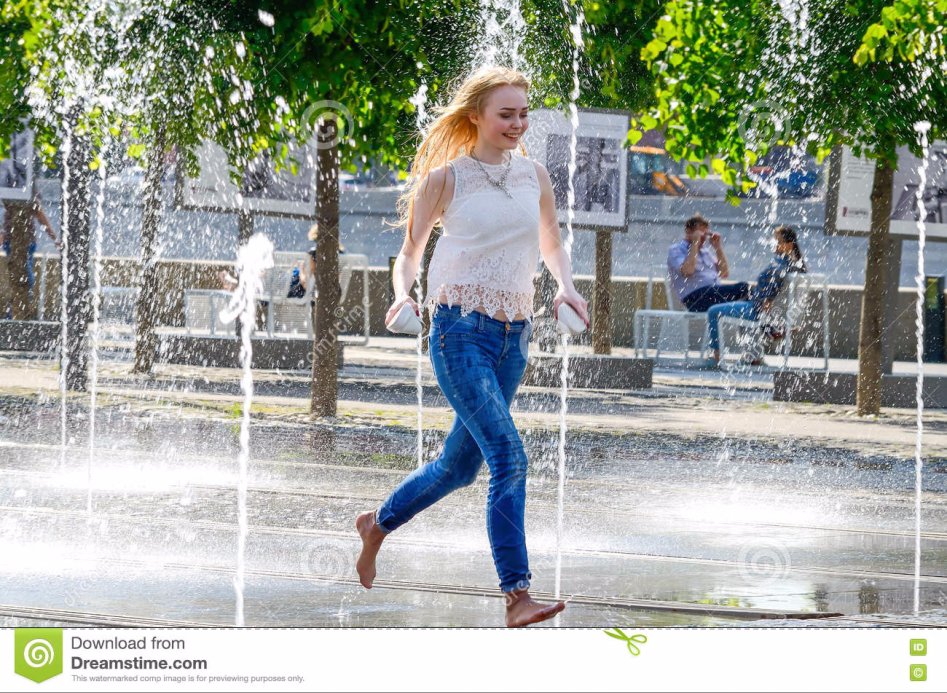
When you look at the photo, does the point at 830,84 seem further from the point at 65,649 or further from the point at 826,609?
the point at 65,649

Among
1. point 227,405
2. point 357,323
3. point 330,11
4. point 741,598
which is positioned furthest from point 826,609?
point 357,323

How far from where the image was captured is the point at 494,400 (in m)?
4.27

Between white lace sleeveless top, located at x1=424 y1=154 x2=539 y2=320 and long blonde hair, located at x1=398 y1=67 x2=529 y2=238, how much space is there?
0.13 metres

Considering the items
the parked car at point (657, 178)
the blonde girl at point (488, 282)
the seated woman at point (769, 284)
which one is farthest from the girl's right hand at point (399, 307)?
the parked car at point (657, 178)

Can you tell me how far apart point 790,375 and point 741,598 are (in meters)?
7.51

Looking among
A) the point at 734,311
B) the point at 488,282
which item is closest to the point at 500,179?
the point at 488,282

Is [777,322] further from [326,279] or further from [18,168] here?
[18,168]

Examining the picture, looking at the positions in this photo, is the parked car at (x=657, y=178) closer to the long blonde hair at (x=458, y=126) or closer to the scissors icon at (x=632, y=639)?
the long blonde hair at (x=458, y=126)

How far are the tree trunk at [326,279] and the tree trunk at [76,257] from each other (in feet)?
5.91

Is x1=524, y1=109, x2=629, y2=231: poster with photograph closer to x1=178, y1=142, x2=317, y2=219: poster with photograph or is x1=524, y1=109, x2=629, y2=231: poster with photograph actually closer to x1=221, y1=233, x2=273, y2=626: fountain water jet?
x1=178, y1=142, x2=317, y2=219: poster with photograph

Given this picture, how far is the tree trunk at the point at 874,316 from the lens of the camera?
11062mm

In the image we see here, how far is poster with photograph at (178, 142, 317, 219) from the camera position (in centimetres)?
1119

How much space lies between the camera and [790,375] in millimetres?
12266

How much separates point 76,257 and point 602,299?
15.8 ft
